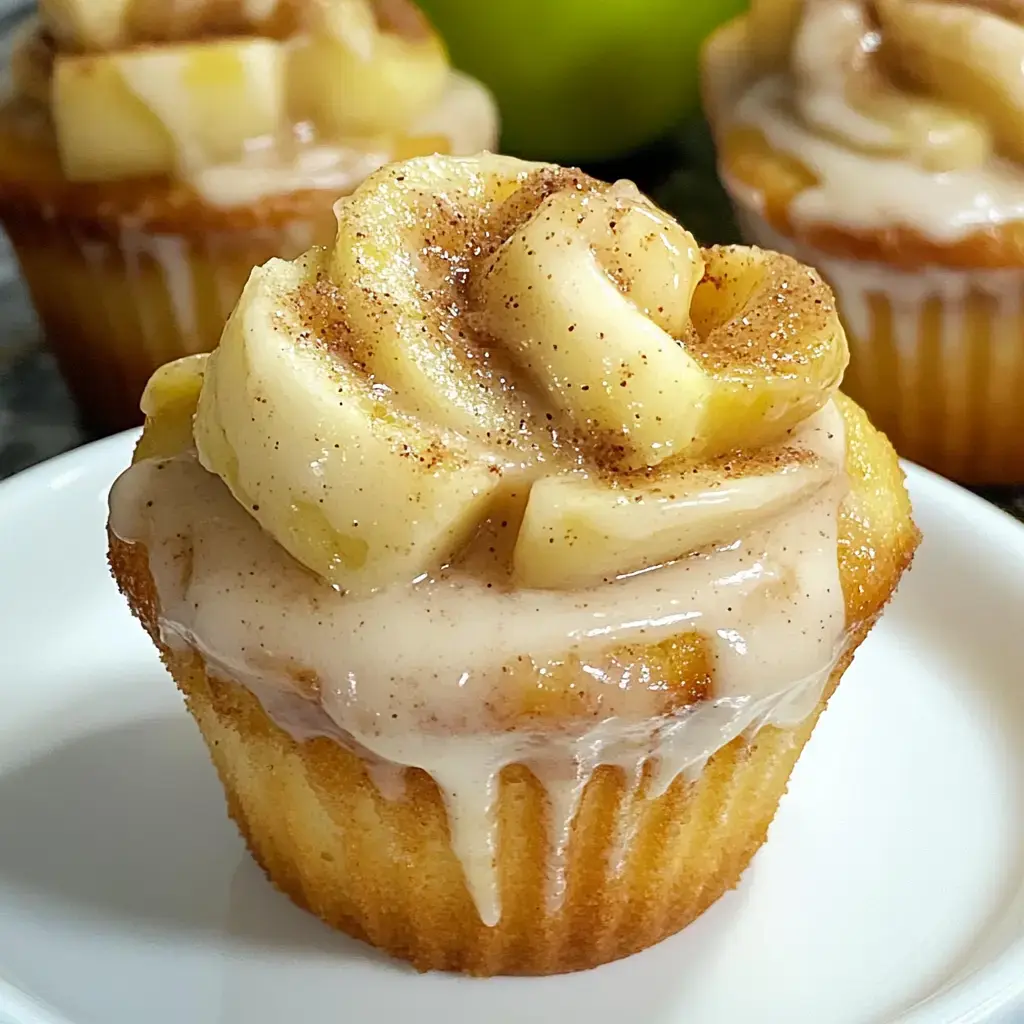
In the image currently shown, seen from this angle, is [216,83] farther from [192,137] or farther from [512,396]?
[512,396]

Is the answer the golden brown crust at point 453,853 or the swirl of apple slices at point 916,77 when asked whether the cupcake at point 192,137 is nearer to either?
the swirl of apple slices at point 916,77

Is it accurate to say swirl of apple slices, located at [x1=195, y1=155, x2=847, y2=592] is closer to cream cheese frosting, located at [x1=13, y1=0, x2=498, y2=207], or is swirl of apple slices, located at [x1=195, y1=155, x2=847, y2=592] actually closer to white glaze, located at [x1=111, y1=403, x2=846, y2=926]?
white glaze, located at [x1=111, y1=403, x2=846, y2=926]

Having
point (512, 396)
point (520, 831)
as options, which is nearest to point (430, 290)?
point (512, 396)

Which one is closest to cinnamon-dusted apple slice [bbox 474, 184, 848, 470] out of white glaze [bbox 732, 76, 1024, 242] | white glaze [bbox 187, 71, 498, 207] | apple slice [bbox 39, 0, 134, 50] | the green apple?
white glaze [bbox 732, 76, 1024, 242]

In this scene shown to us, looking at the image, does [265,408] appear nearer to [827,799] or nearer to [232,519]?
[232,519]

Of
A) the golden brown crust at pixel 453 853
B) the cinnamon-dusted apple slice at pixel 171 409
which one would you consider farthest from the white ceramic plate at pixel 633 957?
the cinnamon-dusted apple slice at pixel 171 409
